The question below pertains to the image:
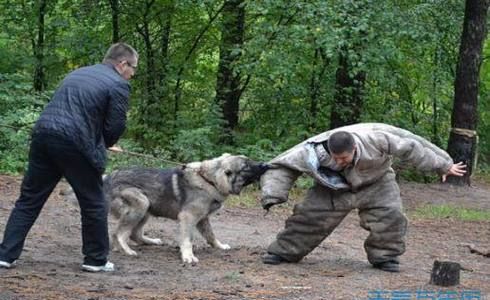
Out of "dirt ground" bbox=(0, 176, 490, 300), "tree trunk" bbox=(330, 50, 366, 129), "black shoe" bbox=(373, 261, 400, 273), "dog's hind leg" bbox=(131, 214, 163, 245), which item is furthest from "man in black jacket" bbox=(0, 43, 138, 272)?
"tree trunk" bbox=(330, 50, 366, 129)

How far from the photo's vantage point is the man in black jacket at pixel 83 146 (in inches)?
244

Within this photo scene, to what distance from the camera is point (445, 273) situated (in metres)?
6.43

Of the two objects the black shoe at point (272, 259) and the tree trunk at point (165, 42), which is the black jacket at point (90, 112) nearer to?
the black shoe at point (272, 259)

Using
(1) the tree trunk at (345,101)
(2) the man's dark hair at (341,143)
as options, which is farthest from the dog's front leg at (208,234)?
(1) the tree trunk at (345,101)

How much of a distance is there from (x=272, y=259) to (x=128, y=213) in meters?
1.54

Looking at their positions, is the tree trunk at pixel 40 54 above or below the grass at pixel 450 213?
above

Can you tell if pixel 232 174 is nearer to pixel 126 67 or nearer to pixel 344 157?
pixel 344 157

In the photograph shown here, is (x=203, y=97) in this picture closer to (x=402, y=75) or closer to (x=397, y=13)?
(x=402, y=75)

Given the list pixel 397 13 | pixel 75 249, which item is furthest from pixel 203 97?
pixel 75 249

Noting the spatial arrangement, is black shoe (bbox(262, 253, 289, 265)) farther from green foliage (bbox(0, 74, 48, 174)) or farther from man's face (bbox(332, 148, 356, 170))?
green foliage (bbox(0, 74, 48, 174))

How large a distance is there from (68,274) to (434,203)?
27.1 ft

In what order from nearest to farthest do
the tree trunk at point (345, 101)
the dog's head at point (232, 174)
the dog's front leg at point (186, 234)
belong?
the dog's front leg at point (186, 234) → the dog's head at point (232, 174) → the tree trunk at point (345, 101)

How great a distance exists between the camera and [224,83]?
58.0 ft

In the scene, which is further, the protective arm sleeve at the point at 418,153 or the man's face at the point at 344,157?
the protective arm sleeve at the point at 418,153
